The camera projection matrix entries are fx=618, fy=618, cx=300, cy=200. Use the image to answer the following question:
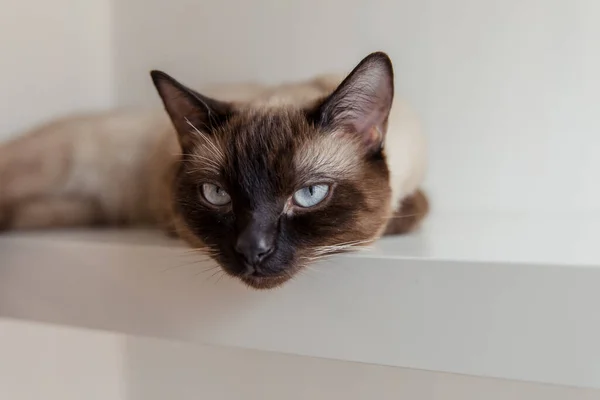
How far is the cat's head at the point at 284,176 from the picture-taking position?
966 mm

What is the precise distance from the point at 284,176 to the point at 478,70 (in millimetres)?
777

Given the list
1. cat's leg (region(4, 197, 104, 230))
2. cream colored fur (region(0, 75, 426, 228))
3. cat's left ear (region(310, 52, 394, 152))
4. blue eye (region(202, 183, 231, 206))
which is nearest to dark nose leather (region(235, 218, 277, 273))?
blue eye (region(202, 183, 231, 206))

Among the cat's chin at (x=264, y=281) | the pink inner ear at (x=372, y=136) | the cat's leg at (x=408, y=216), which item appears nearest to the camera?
the cat's chin at (x=264, y=281)

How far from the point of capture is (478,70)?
1534 mm

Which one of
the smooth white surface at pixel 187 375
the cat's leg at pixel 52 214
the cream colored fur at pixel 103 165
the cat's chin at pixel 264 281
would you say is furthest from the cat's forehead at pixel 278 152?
the smooth white surface at pixel 187 375

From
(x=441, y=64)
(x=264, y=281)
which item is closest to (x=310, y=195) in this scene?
(x=264, y=281)

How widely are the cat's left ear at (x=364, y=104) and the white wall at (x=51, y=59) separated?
0.96m

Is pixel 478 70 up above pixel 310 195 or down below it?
above

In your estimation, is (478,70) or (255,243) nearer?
(255,243)

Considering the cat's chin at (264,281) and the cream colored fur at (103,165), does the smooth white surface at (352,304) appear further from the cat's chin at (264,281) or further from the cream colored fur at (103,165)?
the cream colored fur at (103,165)

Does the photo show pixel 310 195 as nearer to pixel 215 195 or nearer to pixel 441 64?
pixel 215 195

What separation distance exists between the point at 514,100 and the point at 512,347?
0.83 m

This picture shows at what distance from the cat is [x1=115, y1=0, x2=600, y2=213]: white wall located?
22 centimetres

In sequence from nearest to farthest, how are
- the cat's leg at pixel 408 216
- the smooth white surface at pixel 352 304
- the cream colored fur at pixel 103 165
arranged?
the smooth white surface at pixel 352 304
the cat's leg at pixel 408 216
the cream colored fur at pixel 103 165
